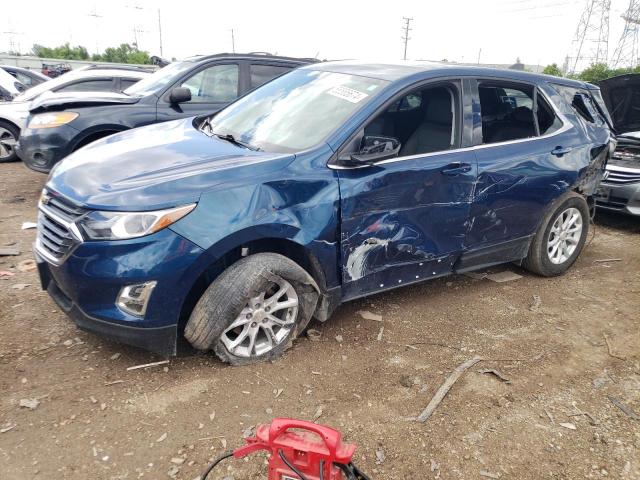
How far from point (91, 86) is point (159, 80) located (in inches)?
104

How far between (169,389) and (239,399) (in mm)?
396

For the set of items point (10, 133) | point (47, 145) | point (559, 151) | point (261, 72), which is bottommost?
point (10, 133)

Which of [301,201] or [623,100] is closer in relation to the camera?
[301,201]

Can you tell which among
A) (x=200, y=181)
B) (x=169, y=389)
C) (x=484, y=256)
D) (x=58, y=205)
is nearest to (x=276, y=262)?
(x=200, y=181)

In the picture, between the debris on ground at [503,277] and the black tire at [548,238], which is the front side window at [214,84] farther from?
the black tire at [548,238]

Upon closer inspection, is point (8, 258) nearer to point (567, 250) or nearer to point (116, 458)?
point (116, 458)

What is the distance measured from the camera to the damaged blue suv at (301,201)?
2592 millimetres

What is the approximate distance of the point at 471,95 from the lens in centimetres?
366

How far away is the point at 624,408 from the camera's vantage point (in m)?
2.86

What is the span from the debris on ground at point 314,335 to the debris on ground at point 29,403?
1.60m

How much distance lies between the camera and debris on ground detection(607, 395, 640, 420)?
279 cm

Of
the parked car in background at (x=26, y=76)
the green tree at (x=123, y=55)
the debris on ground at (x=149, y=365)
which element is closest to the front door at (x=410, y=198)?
the debris on ground at (x=149, y=365)

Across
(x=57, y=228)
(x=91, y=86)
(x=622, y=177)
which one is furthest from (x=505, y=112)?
(x=91, y=86)

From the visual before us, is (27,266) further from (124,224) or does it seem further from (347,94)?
(347,94)
